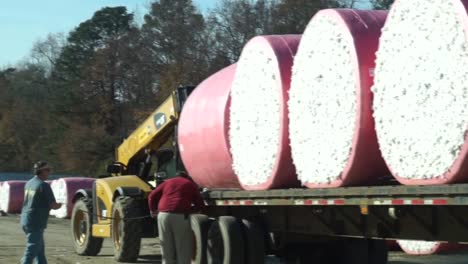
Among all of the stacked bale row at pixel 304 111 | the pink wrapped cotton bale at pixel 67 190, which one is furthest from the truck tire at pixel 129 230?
the pink wrapped cotton bale at pixel 67 190

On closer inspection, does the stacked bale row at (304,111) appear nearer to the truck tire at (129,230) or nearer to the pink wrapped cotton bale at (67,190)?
the truck tire at (129,230)

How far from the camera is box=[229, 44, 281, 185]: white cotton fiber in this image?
10.1 metres

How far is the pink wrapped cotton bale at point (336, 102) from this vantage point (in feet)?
27.1

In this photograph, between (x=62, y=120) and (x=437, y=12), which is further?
(x=62, y=120)

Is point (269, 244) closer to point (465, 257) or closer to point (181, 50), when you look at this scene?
point (465, 257)

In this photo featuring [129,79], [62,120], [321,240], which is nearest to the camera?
[321,240]

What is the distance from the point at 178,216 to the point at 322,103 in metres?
4.30

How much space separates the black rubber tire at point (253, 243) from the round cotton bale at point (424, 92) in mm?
4407

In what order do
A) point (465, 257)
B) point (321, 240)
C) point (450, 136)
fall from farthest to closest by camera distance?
1. point (465, 257)
2. point (321, 240)
3. point (450, 136)

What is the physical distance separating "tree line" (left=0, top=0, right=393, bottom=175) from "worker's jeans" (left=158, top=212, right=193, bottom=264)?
1286 inches

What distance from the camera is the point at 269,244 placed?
12641 millimetres

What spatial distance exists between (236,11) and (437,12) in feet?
142

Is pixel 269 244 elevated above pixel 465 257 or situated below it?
above

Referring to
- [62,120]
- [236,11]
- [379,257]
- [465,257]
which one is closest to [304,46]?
[379,257]
